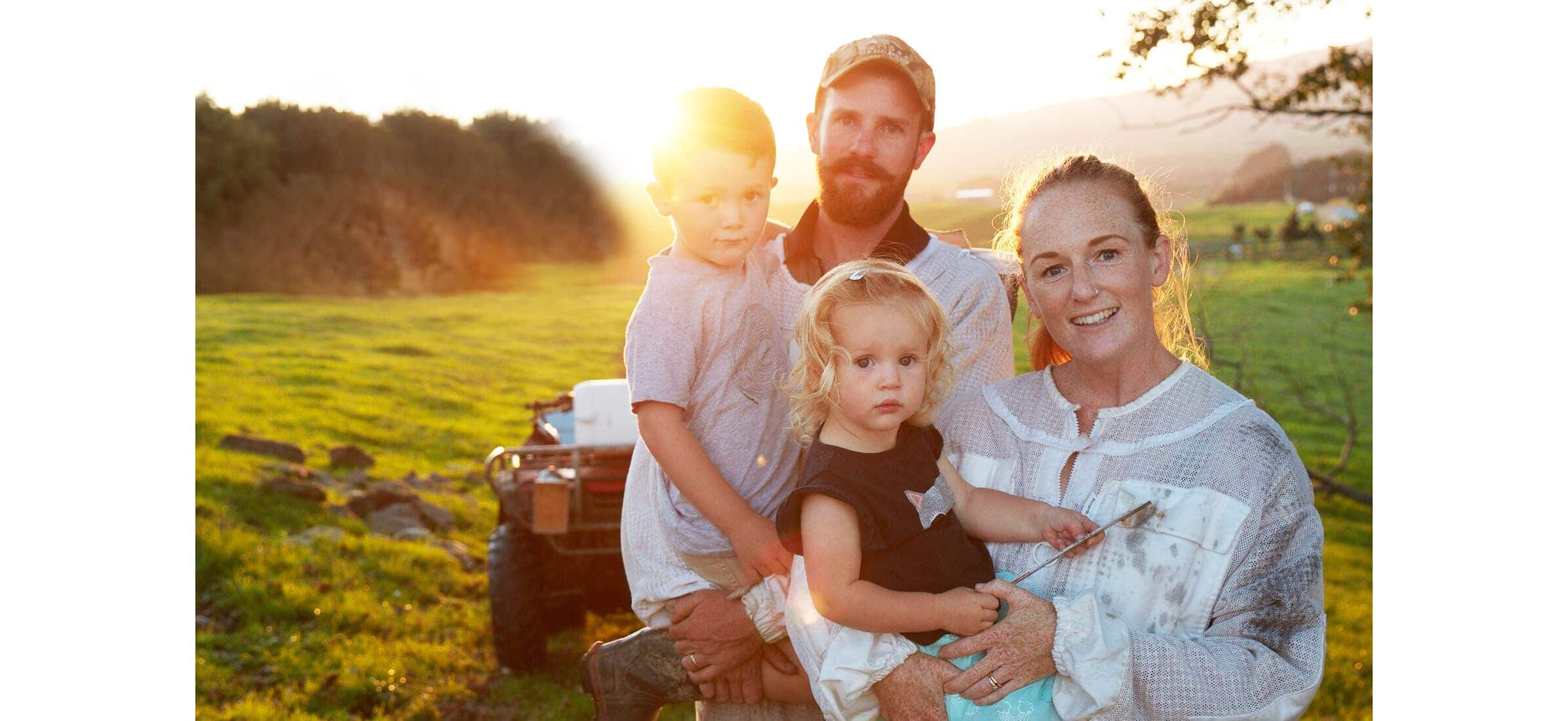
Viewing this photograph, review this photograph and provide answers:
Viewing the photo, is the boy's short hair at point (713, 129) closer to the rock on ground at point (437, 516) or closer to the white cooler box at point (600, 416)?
the white cooler box at point (600, 416)

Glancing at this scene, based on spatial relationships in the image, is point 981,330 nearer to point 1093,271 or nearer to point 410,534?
point 1093,271

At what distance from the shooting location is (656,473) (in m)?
2.95

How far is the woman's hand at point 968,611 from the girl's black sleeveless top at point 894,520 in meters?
0.05

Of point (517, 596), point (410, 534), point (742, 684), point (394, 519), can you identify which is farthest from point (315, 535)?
point (742, 684)

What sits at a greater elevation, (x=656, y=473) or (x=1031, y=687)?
(x=656, y=473)

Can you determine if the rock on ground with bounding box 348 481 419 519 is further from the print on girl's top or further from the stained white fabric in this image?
the print on girl's top

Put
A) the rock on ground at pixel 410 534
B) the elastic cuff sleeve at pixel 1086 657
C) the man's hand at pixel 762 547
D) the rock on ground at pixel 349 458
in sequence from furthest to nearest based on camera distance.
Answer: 1. the rock on ground at pixel 349 458
2. the rock on ground at pixel 410 534
3. the man's hand at pixel 762 547
4. the elastic cuff sleeve at pixel 1086 657

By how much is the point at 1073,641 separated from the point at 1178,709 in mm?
237

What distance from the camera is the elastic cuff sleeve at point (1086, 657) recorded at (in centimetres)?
219

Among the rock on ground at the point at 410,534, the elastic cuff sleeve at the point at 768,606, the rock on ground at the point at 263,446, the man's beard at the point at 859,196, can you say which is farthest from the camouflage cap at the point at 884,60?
the rock on ground at the point at 263,446

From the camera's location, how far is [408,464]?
10.7 m

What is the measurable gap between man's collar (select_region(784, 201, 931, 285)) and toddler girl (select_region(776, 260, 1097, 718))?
0.75m
